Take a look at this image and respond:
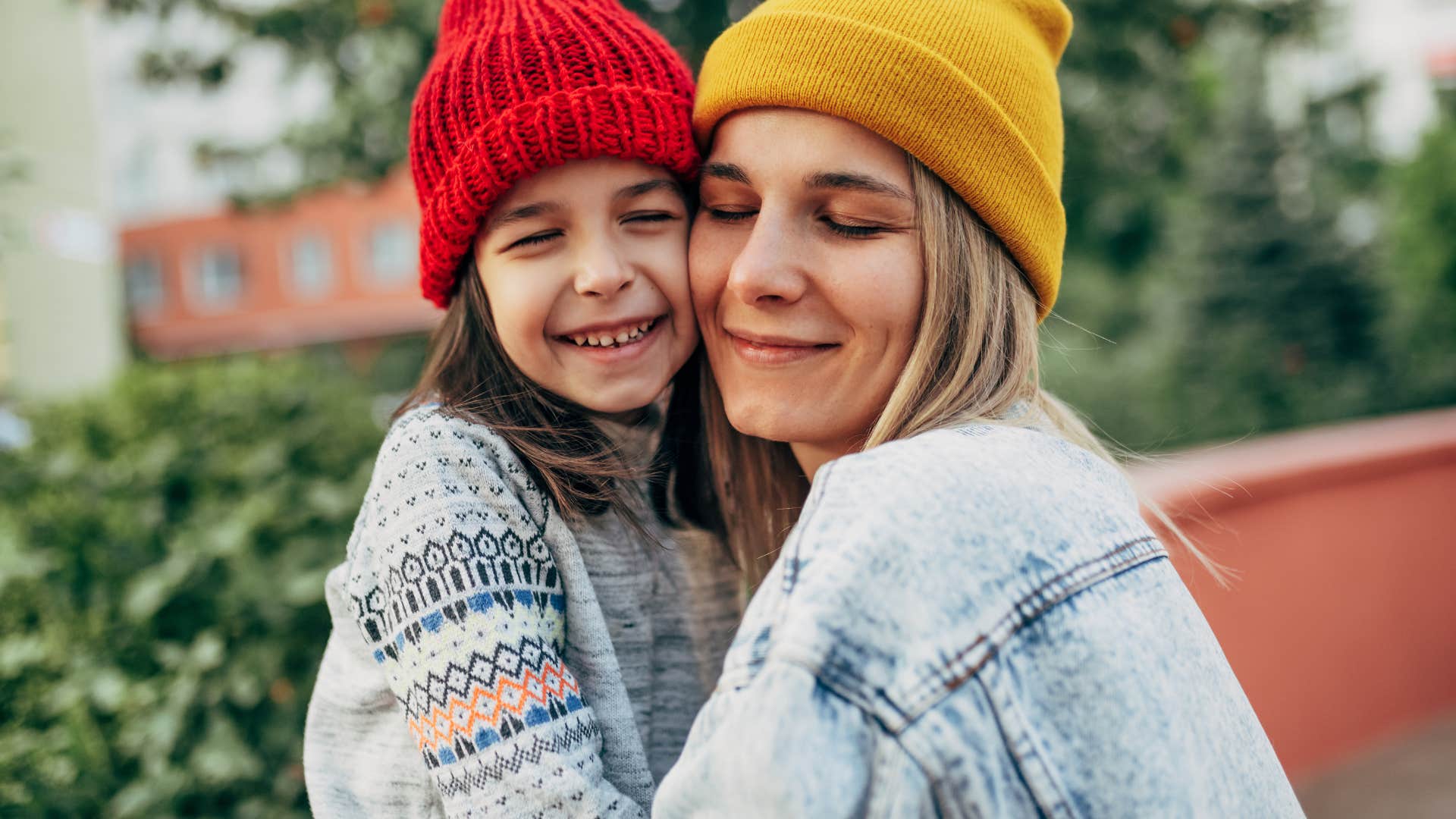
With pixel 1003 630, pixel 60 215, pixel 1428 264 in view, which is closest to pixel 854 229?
pixel 1003 630

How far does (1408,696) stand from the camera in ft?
15.5

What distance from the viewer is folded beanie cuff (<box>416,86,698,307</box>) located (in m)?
1.87

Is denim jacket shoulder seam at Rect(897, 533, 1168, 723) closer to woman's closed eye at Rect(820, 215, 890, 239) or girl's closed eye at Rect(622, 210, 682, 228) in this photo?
woman's closed eye at Rect(820, 215, 890, 239)

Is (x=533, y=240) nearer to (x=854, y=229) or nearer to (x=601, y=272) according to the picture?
(x=601, y=272)

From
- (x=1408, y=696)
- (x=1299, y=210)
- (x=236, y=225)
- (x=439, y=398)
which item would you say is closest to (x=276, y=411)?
(x=439, y=398)

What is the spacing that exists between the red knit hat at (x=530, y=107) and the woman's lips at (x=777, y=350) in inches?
14.6

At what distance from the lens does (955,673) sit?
108 cm

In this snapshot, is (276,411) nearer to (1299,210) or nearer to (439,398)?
(439,398)

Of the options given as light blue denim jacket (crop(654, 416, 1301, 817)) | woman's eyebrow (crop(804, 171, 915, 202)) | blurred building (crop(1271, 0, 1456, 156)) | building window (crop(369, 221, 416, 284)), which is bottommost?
building window (crop(369, 221, 416, 284))

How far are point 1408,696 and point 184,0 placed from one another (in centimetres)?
637

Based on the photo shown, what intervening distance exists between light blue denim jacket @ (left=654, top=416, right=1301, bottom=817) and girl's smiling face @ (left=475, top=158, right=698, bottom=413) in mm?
816

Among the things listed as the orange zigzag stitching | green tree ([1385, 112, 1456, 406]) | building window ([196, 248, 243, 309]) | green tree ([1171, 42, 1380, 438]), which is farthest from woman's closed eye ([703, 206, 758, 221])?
building window ([196, 248, 243, 309])

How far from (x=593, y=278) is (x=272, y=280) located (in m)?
35.6

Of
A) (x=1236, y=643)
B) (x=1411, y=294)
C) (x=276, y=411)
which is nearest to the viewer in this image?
(x=1236, y=643)
